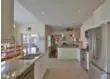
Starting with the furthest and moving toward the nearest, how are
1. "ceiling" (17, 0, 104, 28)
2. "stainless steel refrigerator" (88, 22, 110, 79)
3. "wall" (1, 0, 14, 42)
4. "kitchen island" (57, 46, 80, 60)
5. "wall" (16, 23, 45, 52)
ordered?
"wall" (16, 23, 45, 52) < "kitchen island" (57, 46, 80, 60) < "ceiling" (17, 0, 104, 28) < "wall" (1, 0, 14, 42) < "stainless steel refrigerator" (88, 22, 110, 79)

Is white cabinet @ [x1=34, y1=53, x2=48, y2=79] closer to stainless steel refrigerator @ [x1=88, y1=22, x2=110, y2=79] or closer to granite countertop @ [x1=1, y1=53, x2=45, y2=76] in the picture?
granite countertop @ [x1=1, y1=53, x2=45, y2=76]

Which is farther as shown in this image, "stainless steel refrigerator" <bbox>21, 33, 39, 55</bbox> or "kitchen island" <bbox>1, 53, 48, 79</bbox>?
"stainless steel refrigerator" <bbox>21, 33, 39, 55</bbox>

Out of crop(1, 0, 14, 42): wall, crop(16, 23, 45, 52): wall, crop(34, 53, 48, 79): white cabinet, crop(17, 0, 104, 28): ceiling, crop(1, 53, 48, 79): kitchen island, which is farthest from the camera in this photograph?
crop(16, 23, 45, 52): wall

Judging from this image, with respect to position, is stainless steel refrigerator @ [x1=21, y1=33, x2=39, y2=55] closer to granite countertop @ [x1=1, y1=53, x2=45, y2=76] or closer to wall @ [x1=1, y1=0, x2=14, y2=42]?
wall @ [x1=1, y1=0, x2=14, y2=42]

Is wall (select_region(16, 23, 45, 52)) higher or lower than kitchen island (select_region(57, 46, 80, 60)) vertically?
higher

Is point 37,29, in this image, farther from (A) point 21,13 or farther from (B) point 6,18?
(B) point 6,18

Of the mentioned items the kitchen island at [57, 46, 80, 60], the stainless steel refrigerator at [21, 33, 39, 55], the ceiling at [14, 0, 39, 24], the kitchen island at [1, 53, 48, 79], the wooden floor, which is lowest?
the wooden floor

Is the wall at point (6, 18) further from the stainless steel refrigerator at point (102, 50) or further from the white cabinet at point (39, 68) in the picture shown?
the stainless steel refrigerator at point (102, 50)

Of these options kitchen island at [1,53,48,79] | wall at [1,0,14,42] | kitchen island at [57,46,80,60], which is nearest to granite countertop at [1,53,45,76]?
kitchen island at [1,53,48,79]

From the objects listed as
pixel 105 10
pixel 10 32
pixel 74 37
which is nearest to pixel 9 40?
pixel 10 32

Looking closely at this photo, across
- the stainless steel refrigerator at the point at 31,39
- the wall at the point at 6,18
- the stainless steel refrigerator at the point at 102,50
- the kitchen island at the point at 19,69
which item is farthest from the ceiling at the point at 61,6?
the stainless steel refrigerator at the point at 31,39

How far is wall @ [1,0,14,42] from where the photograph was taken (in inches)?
150

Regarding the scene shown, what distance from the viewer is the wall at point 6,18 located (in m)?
3.80

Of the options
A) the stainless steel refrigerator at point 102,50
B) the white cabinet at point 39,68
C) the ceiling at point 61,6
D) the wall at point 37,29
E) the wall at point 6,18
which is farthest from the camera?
the wall at point 37,29
